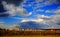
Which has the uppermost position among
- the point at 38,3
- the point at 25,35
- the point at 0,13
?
the point at 38,3

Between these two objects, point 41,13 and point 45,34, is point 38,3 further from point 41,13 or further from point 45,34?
point 45,34

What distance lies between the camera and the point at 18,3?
196cm

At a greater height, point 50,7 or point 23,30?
point 50,7

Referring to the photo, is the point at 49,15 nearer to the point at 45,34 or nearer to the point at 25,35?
the point at 45,34

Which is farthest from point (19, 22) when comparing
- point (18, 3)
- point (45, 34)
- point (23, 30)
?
point (45, 34)

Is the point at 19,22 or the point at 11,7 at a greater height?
the point at 11,7

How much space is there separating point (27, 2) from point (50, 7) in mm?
321

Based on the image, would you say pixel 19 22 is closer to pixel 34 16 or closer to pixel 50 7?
pixel 34 16

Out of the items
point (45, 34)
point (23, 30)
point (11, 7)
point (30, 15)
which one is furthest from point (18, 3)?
point (45, 34)

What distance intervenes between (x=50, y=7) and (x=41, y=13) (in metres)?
0.15

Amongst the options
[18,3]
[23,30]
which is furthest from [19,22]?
[18,3]

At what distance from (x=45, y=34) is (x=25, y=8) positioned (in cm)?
44

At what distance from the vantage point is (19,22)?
1.94 meters

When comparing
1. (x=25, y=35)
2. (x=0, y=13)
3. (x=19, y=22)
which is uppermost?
(x=0, y=13)
